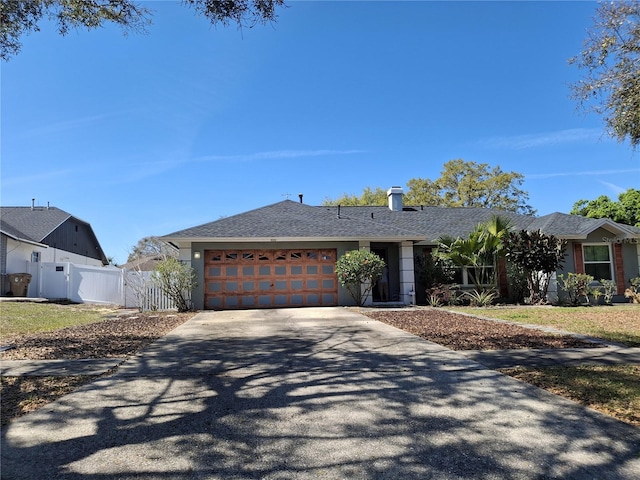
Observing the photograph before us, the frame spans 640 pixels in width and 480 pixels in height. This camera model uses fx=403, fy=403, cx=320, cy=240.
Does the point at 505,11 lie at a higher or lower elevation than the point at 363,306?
higher

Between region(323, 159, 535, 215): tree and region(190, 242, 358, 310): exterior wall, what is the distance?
885 inches

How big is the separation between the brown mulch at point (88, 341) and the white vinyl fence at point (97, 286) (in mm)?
4868

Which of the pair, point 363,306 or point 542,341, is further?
point 363,306

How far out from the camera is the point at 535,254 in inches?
577

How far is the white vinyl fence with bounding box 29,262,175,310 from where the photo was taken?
50.2ft

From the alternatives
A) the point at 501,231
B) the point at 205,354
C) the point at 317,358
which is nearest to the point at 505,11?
the point at 501,231

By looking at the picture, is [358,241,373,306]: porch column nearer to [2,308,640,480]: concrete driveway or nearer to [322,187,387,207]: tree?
[2,308,640,480]: concrete driveway

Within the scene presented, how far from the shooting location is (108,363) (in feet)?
18.5

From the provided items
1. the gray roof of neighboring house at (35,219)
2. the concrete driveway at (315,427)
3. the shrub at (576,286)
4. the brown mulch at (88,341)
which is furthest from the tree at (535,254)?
the gray roof of neighboring house at (35,219)

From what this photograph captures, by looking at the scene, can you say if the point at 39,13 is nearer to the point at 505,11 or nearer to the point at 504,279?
the point at 505,11

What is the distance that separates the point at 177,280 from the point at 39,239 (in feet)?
46.6

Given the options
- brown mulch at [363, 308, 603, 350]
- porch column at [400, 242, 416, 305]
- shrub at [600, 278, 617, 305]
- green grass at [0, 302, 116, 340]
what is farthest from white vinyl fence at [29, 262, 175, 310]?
shrub at [600, 278, 617, 305]

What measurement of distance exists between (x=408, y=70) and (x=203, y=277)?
410 inches

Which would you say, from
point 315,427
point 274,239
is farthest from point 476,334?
point 274,239
